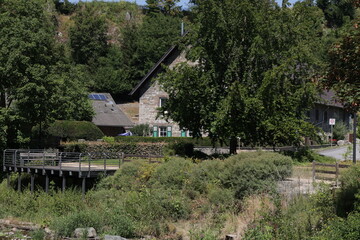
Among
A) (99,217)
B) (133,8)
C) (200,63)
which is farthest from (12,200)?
(133,8)

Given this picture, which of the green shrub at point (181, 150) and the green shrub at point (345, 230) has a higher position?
the green shrub at point (181, 150)

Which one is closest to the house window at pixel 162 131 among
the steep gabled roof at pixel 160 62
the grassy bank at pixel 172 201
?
the steep gabled roof at pixel 160 62

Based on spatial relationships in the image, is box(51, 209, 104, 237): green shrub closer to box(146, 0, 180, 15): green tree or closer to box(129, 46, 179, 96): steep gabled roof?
box(129, 46, 179, 96): steep gabled roof

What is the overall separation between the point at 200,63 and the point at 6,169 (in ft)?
44.2

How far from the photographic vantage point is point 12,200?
26234mm

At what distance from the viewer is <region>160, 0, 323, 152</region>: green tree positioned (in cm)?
2734

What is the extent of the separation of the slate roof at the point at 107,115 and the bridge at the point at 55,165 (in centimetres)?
2035

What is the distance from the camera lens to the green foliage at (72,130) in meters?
41.1

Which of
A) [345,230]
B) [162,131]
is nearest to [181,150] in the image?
[345,230]

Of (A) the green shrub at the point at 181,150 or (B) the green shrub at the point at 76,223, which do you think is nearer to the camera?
(B) the green shrub at the point at 76,223

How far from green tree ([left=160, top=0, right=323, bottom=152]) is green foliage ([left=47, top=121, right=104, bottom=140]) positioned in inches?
597

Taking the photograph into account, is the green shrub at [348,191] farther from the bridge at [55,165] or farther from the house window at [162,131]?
the house window at [162,131]

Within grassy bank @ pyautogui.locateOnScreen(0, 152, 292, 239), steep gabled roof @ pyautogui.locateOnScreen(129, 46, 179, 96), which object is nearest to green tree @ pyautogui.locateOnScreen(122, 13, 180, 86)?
steep gabled roof @ pyautogui.locateOnScreen(129, 46, 179, 96)

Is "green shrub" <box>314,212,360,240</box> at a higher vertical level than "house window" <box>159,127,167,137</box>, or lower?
lower
